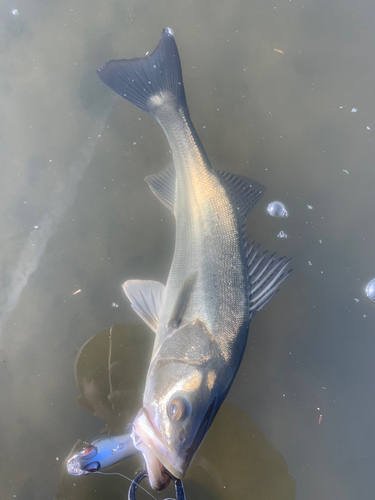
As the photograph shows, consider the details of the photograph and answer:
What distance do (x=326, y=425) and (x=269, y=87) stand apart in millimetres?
2343

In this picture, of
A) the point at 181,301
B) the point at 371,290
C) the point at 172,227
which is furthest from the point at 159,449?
the point at 371,290

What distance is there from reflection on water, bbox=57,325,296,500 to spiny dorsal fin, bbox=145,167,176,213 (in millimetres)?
847

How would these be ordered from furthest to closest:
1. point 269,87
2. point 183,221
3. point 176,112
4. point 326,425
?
point 269,87
point 326,425
point 176,112
point 183,221

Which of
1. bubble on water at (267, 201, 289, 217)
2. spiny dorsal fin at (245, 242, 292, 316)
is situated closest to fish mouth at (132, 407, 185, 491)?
spiny dorsal fin at (245, 242, 292, 316)

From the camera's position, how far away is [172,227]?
1958 millimetres

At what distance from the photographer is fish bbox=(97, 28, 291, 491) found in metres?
1.14

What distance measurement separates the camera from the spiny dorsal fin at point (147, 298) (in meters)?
1.64

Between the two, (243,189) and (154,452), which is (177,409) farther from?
(243,189)

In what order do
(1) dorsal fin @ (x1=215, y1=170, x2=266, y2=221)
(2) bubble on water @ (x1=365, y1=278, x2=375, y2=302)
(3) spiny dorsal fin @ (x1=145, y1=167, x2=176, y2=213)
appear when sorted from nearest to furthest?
(1) dorsal fin @ (x1=215, y1=170, x2=266, y2=221) → (3) spiny dorsal fin @ (x1=145, y1=167, x2=176, y2=213) → (2) bubble on water @ (x1=365, y1=278, x2=375, y2=302)

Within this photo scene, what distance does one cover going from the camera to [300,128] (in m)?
2.03

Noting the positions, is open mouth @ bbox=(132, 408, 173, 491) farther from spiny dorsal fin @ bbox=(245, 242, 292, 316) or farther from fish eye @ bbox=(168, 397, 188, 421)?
spiny dorsal fin @ bbox=(245, 242, 292, 316)

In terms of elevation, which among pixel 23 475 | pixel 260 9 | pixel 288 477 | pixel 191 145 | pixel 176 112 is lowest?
pixel 288 477

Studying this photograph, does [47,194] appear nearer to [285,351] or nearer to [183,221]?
[183,221]

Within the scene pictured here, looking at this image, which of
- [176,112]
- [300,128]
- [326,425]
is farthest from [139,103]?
[326,425]
